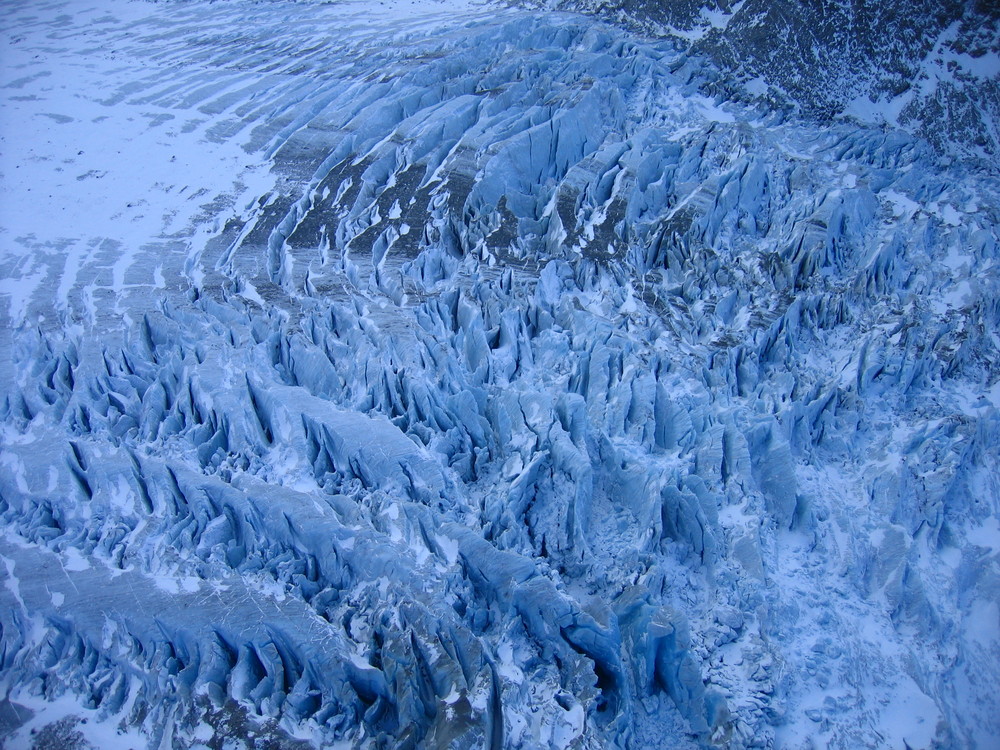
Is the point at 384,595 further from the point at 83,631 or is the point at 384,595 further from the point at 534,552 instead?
the point at 83,631

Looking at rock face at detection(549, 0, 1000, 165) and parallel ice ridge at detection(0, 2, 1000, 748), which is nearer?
parallel ice ridge at detection(0, 2, 1000, 748)

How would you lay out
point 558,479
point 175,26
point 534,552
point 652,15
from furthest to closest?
1. point 175,26
2. point 652,15
3. point 558,479
4. point 534,552

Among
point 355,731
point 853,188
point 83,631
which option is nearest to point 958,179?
point 853,188

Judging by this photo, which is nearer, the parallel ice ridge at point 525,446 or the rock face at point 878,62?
the parallel ice ridge at point 525,446

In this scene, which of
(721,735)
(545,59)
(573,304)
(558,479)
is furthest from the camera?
(545,59)

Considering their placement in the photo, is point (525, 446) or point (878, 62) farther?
point (878, 62)

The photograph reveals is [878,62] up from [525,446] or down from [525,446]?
up

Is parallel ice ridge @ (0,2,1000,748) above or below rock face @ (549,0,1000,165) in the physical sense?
below

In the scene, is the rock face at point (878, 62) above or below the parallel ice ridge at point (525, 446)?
above
